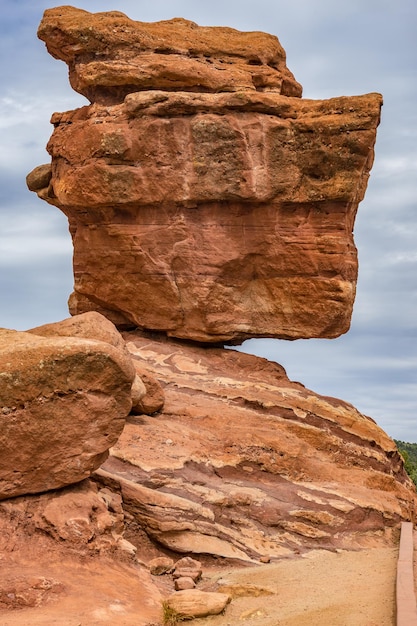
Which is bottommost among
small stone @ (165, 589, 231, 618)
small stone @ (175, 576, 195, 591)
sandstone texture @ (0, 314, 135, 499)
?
small stone @ (165, 589, 231, 618)

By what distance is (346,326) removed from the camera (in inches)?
829

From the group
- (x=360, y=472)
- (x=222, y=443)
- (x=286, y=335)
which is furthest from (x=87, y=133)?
(x=360, y=472)

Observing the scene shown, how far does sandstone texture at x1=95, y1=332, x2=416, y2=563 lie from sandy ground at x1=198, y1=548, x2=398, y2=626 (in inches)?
32.5

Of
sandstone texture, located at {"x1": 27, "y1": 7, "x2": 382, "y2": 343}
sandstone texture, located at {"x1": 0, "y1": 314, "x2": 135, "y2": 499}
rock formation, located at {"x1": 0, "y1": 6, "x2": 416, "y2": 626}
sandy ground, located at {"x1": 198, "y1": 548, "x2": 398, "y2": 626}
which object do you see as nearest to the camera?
sandy ground, located at {"x1": 198, "y1": 548, "x2": 398, "y2": 626}

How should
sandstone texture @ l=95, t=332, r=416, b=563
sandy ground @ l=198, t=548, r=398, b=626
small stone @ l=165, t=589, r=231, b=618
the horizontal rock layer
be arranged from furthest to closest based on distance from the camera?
the horizontal rock layer, sandstone texture @ l=95, t=332, r=416, b=563, small stone @ l=165, t=589, r=231, b=618, sandy ground @ l=198, t=548, r=398, b=626

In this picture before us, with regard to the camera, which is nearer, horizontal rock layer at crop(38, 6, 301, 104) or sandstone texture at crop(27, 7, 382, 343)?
sandstone texture at crop(27, 7, 382, 343)

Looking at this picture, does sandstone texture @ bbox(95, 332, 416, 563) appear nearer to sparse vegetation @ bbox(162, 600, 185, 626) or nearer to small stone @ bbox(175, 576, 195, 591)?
small stone @ bbox(175, 576, 195, 591)

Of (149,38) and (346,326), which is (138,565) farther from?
(149,38)

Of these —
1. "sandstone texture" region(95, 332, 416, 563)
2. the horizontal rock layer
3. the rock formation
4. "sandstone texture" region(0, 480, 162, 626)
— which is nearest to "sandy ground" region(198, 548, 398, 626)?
"sandstone texture" region(95, 332, 416, 563)

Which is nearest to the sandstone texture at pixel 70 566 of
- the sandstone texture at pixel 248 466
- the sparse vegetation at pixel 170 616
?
the sparse vegetation at pixel 170 616

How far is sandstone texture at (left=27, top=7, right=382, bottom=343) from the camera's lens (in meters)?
20.4

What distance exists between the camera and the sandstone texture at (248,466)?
14.7m

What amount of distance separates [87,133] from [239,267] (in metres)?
4.69

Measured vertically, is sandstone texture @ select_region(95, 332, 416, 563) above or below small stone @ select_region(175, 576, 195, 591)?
above
